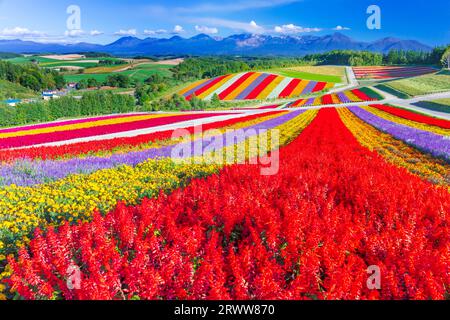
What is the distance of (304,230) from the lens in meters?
5.14

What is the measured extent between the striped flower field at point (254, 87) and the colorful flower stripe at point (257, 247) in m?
62.6

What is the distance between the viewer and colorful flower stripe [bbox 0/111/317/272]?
237 inches

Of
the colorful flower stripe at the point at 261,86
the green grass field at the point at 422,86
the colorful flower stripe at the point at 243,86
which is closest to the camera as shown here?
the green grass field at the point at 422,86

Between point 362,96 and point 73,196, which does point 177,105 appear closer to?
point 362,96

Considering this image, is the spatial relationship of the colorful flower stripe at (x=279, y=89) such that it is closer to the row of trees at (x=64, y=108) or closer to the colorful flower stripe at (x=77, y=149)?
the row of trees at (x=64, y=108)

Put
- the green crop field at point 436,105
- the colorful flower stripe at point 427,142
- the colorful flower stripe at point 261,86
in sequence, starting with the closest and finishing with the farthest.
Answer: the colorful flower stripe at point 427,142 → the green crop field at point 436,105 → the colorful flower stripe at point 261,86

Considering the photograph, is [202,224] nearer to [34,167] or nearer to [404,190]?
[404,190]

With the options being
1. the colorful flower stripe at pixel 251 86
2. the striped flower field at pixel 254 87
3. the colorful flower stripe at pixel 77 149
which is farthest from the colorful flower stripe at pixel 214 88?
the colorful flower stripe at pixel 77 149

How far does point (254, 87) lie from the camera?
76.8 metres

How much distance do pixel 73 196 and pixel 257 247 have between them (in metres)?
4.72

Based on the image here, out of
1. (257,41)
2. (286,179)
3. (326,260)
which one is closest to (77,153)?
(286,179)

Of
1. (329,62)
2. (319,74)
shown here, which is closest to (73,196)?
(319,74)

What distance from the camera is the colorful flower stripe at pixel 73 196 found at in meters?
6.01

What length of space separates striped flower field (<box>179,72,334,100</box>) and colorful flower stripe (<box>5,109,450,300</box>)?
205 ft
